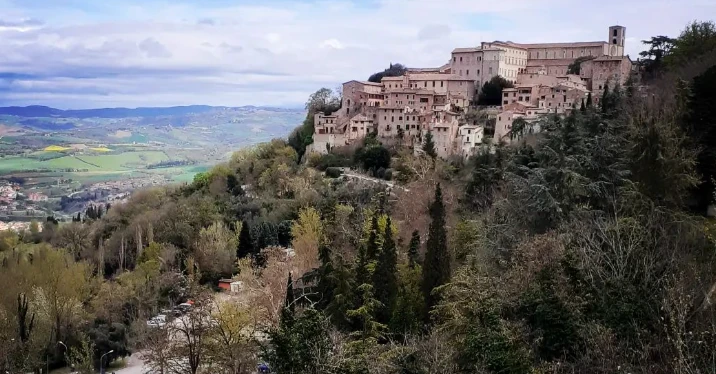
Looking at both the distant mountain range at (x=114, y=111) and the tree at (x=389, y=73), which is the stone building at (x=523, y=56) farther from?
the distant mountain range at (x=114, y=111)

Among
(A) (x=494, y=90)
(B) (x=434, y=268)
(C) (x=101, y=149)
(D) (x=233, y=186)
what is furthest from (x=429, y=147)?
(C) (x=101, y=149)

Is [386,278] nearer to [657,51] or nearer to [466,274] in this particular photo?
[466,274]

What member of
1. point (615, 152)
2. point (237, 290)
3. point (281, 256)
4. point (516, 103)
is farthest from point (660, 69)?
point (237, 290)

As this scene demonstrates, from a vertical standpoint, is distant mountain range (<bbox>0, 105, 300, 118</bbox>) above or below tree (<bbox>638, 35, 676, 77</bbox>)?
below

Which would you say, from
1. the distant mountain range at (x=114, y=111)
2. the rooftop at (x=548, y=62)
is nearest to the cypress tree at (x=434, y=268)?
the rooftop at (x=548, y=62)

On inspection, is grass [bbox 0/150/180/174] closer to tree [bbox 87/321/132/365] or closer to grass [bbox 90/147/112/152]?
grass [bbox 90/147/112/152]

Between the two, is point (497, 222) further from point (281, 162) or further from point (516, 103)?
point (281, 162)

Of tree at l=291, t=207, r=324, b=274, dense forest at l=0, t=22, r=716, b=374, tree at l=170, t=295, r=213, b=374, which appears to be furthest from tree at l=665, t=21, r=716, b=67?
tree at l=170, t=295, r=213, b=374
